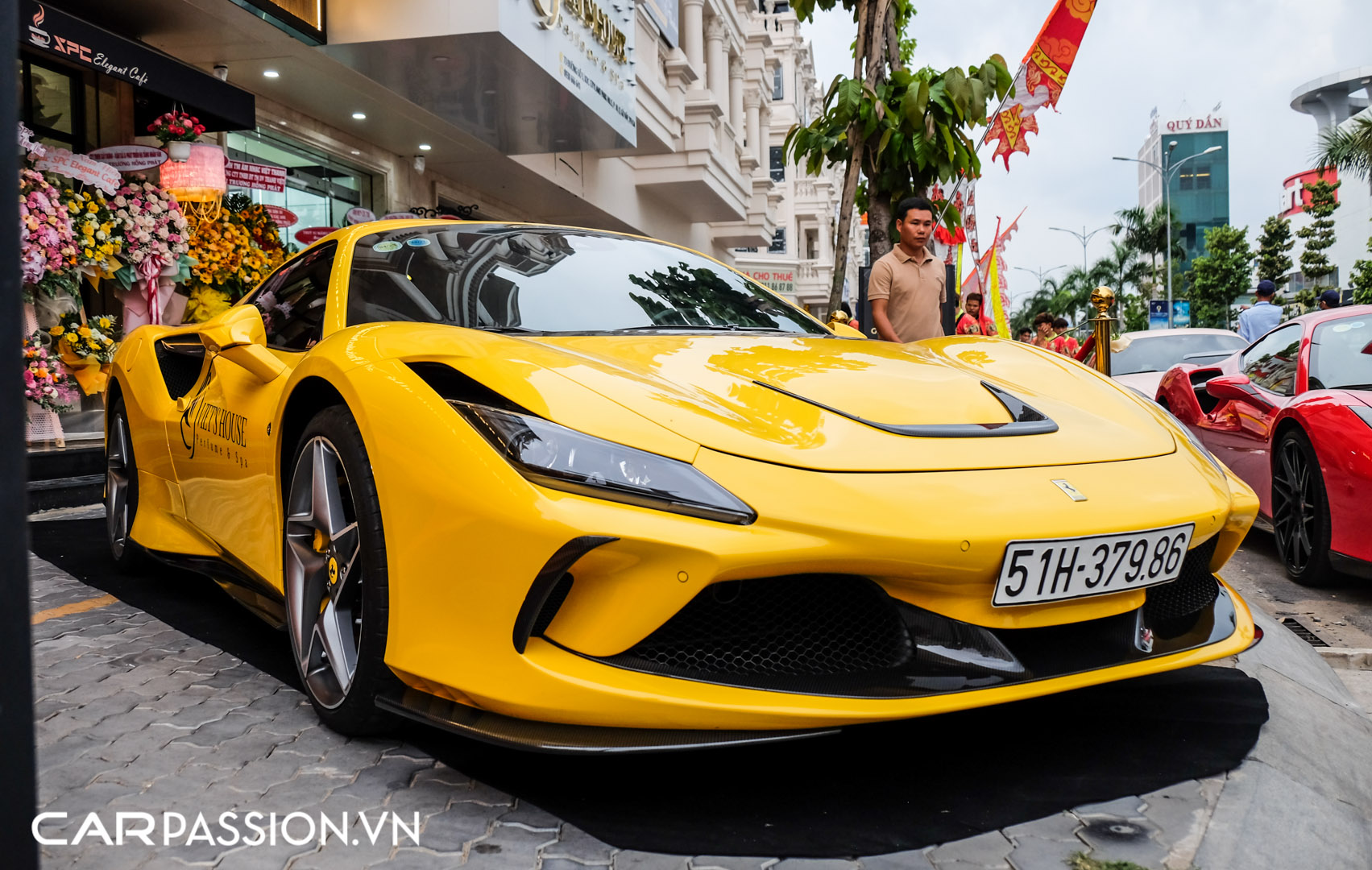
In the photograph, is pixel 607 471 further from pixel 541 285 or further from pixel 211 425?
pixel 211 425

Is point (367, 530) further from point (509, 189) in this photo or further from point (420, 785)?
point (509, 189)

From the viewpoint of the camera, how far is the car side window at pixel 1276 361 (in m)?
5.03

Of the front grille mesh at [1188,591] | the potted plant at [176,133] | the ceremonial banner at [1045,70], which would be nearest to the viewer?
the front grille mesh at [1188,591]

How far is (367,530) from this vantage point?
7.10 feet

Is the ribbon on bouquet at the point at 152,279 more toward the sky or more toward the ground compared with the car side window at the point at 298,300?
more toward the sky

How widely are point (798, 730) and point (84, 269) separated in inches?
300

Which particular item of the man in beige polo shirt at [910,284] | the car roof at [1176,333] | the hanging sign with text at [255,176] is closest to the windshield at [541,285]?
the man in beige polo shirt at [910,284]

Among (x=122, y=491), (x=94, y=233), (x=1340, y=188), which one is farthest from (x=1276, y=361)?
(x=1340, y=188)

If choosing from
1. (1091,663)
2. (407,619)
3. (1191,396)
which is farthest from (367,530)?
Answer: (1191,396)

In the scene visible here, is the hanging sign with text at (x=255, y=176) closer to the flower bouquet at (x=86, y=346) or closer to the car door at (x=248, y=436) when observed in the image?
the flower bouquet at (x=86, y=346)

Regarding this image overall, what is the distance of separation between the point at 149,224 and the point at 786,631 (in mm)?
7782

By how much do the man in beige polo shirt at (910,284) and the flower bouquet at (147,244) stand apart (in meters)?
5.57

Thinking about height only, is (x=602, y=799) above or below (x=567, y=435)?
below

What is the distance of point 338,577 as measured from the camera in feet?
7.80
